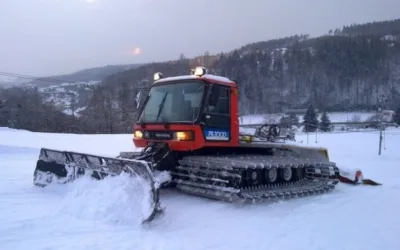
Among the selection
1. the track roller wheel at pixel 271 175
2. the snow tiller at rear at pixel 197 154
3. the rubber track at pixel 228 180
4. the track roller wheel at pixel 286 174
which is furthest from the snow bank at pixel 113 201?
the track roller wheel at pixel 286 174

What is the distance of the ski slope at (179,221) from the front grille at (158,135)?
46.7 inches

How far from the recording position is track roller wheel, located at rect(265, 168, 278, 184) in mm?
8148

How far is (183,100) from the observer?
812 cm

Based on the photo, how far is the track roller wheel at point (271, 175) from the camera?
8.15 metres

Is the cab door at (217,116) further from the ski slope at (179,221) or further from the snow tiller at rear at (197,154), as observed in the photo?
the ski slope at (179,221)

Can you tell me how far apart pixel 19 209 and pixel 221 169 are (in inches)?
140

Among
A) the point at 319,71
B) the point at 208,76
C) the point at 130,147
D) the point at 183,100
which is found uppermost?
the point at 319,71

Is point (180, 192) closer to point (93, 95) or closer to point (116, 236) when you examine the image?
point (116, 236)

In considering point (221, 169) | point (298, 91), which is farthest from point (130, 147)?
point (298, 91)

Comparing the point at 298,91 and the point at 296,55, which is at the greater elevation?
the point at 296,55

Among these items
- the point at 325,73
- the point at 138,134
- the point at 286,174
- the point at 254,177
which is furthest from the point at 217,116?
the point at 325,73

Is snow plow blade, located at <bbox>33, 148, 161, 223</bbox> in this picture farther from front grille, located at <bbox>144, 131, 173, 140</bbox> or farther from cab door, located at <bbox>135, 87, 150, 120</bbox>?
cab door, located at <bbox>135, 87, 150, 120</bbox>

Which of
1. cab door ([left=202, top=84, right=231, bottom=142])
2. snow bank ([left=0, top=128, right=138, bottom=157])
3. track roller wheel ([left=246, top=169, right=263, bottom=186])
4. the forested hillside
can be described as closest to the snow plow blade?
cab door ([left=202, top=84, right=231, bottom=142])

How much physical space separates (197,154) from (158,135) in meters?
0.94
